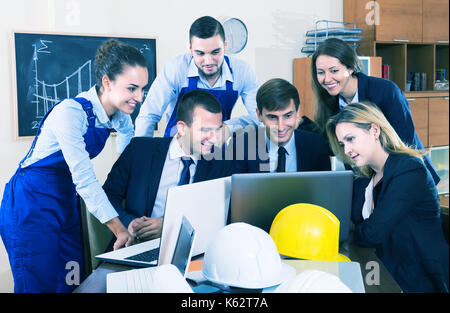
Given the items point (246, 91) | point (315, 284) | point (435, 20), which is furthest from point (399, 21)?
point (315, 284)

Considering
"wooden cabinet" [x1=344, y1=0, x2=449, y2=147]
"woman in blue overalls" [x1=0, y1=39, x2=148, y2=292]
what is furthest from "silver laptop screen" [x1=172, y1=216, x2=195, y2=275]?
"wooden cabinet" [x1=344, y1=0, x2=449, y2=147]

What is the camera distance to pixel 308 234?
124 centimetres

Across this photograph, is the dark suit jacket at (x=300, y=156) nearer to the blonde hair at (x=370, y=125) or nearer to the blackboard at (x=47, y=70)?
the blonde hair at (x=370, y=125)

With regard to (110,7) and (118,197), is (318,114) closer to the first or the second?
(118,197)

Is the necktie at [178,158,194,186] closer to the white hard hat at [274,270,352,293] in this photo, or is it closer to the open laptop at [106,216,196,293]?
the open laptop at [106,216,196,293]

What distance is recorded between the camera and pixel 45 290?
195 centimetres

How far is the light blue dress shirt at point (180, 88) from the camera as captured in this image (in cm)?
250

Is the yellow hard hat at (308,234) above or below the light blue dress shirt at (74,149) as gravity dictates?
Result: below

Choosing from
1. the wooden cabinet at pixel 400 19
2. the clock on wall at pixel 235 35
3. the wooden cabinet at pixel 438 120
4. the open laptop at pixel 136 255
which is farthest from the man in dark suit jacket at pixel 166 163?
the wooden cabinet at pixel 438 120

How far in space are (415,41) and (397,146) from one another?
2.36 m

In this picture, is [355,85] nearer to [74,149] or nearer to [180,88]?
[180,88]

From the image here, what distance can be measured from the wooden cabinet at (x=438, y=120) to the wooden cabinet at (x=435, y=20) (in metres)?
0.55

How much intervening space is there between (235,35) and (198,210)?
1914 millimetres
